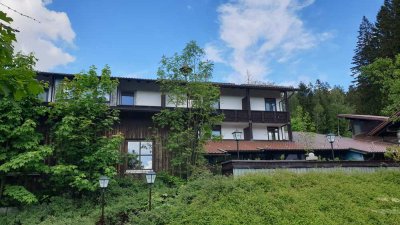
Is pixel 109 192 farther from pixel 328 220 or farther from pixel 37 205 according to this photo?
pixel 328 220

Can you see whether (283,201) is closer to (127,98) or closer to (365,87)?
(127,98)

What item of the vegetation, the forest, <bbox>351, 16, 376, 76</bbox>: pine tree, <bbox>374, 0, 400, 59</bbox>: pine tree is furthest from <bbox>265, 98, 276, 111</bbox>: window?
the vegetation

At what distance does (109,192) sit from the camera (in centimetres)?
1291

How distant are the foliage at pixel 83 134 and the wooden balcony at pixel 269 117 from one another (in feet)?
45.5

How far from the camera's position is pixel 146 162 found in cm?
1544

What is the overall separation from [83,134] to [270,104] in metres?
17.9

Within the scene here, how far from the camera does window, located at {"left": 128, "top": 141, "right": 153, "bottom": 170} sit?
601 inches

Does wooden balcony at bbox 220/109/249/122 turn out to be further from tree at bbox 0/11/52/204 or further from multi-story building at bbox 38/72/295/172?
tree at bbox 0/11/52/204

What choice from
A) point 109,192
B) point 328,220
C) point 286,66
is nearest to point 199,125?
point 109,192

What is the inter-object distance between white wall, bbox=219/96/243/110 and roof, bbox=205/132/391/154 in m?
3.59

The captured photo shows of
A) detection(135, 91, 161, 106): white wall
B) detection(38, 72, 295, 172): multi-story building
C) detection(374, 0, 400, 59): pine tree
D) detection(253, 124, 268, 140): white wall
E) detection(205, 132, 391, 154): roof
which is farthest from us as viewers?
detection(374, 0, 400, 59): pine tree

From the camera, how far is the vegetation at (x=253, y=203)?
9.17 meters

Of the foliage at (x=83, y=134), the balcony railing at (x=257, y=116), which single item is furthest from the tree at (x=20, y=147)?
the balcony railing at (x=257, y=116)

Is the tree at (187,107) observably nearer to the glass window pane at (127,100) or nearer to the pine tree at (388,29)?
the glass window pane at (127,100)
